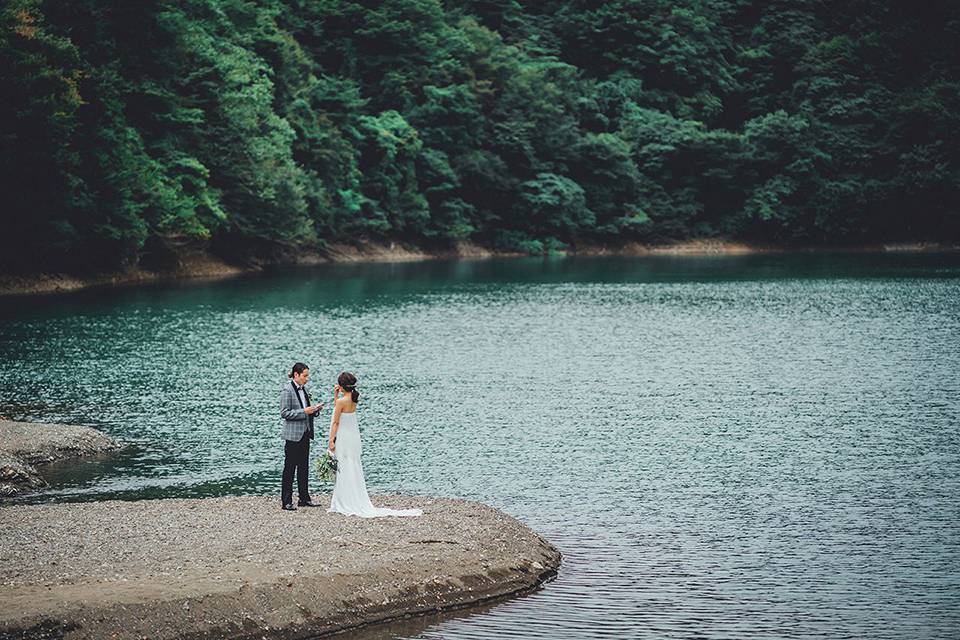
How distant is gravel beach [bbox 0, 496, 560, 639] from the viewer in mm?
14789

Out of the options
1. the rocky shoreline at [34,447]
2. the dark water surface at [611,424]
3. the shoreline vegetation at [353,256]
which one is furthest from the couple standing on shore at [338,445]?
the shoreline vegetation at [353,256]

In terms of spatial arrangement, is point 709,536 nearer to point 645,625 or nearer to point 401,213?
point 645,625

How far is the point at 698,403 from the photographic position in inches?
1356

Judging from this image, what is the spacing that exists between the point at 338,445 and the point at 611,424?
12.8 meters

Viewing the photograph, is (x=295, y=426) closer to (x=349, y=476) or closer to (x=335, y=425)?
(x=335, y=425)

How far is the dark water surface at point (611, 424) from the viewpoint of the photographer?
57.5ft

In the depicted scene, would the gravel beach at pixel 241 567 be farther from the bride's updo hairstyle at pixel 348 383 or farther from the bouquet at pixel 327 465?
the bride's updo hairstyle at pixel 348 383

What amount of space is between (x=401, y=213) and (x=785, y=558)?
8395 cm

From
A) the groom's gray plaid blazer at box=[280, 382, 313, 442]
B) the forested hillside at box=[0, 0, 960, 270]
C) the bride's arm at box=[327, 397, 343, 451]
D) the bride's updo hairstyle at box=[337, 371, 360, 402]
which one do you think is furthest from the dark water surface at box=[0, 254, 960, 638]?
the forested hillside at box=[0, 0, 960, 270]

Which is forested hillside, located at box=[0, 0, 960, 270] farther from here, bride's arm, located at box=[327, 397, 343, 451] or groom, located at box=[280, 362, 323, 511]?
bride's arm, located at box=[327, 397, 343, 451]

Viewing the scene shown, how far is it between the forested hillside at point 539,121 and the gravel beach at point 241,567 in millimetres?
52861

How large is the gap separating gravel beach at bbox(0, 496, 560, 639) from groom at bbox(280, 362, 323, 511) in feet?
1.58

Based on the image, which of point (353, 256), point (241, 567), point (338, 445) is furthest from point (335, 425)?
point (353, 256)

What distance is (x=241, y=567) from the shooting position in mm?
16516
